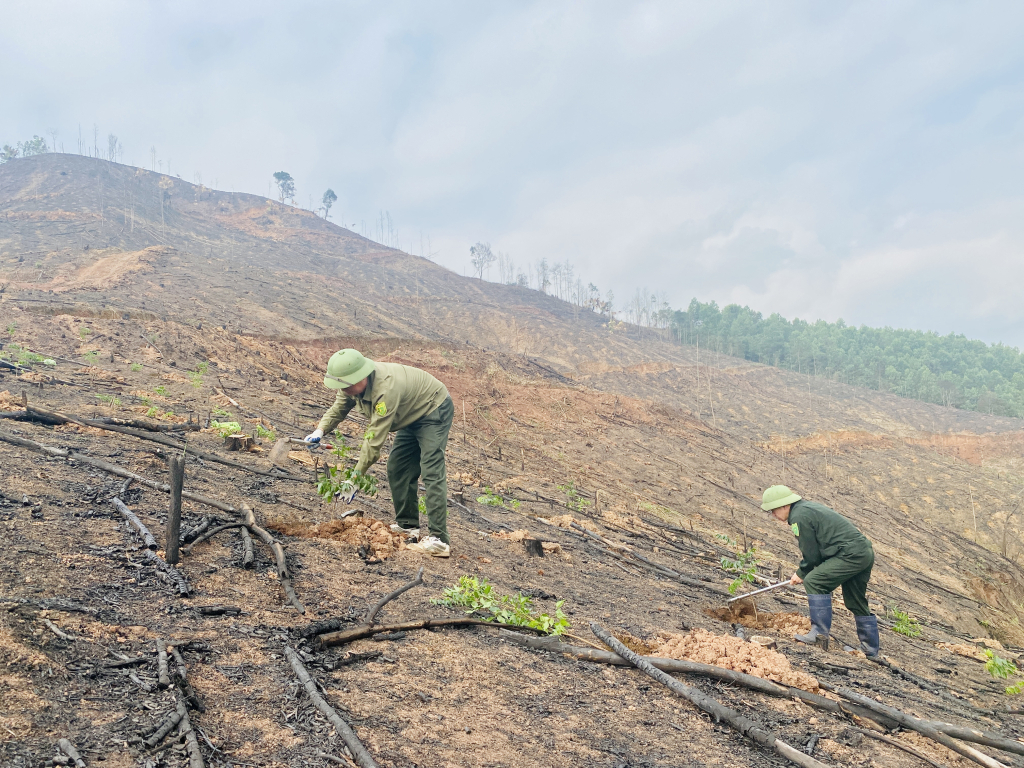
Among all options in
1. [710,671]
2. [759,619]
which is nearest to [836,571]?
[759,619]

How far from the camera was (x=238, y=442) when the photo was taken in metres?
7.42

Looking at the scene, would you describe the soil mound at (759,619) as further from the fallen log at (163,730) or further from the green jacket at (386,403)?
the fallen log at (163,730)

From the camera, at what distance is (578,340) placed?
56219mm

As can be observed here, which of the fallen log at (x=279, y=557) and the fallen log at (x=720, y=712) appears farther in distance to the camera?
the fallen log at (x=279, y=557)

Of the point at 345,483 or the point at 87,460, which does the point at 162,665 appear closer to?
the point at 345,483

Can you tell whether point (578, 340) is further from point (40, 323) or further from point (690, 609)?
point (690, 609)

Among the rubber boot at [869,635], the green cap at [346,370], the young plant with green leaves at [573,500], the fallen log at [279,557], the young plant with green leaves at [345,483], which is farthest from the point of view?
the young plant with green leaves at [573,500]

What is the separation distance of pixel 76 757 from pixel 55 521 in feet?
9.01

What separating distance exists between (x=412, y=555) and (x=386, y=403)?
4.34 ft

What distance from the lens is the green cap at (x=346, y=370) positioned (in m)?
4.59

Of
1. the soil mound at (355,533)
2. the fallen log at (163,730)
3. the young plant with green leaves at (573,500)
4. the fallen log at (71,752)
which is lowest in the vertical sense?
the young plant with green leaves at (573,500)

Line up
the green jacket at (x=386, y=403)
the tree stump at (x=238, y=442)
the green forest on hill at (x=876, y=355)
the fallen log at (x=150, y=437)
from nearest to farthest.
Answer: the green jacket at (x=386, y=403)
the fallen log at (x=150, y=437)
the tree stump at (x=238, y=442)
the green forest on hill at (x=876, y=355)

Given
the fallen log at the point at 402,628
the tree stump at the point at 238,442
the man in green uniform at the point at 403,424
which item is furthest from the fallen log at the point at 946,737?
the tree stump at the point at 238,442

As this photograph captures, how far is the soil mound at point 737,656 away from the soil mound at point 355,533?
7.58 feet
